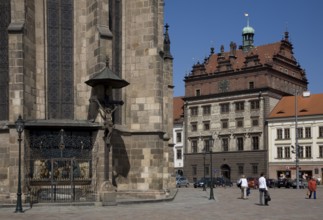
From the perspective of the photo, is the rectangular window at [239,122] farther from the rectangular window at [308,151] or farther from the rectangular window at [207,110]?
Result: the rectangular window at [308,151]

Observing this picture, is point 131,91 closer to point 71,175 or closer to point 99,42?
point 99,42

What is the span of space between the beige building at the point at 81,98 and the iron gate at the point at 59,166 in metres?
0.04

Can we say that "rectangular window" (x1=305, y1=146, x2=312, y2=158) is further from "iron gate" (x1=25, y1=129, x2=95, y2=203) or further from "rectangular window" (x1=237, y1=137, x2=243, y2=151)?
"iron gate" (x1=25, y1=129, x2=95, y2=203)

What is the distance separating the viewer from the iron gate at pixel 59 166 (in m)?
22.8

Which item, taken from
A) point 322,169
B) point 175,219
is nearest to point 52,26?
point 175,219

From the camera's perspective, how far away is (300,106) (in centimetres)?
7250

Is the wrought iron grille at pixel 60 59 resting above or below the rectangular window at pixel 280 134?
above

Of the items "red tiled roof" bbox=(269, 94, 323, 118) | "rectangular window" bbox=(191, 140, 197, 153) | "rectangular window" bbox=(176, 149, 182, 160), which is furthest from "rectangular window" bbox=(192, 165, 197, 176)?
"red tiled roof" bbox=(269, 94, 323, 118)

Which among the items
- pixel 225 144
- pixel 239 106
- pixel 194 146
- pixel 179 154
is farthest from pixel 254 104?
pixel 179 154

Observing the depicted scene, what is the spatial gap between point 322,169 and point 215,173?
1654cm

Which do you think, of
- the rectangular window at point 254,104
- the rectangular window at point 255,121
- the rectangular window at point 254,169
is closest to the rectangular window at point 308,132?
the rectangular window at point 255,121

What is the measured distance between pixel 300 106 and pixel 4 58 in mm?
54768

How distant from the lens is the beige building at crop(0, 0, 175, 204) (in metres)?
22.9

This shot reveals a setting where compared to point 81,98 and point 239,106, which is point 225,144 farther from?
point 81,98
